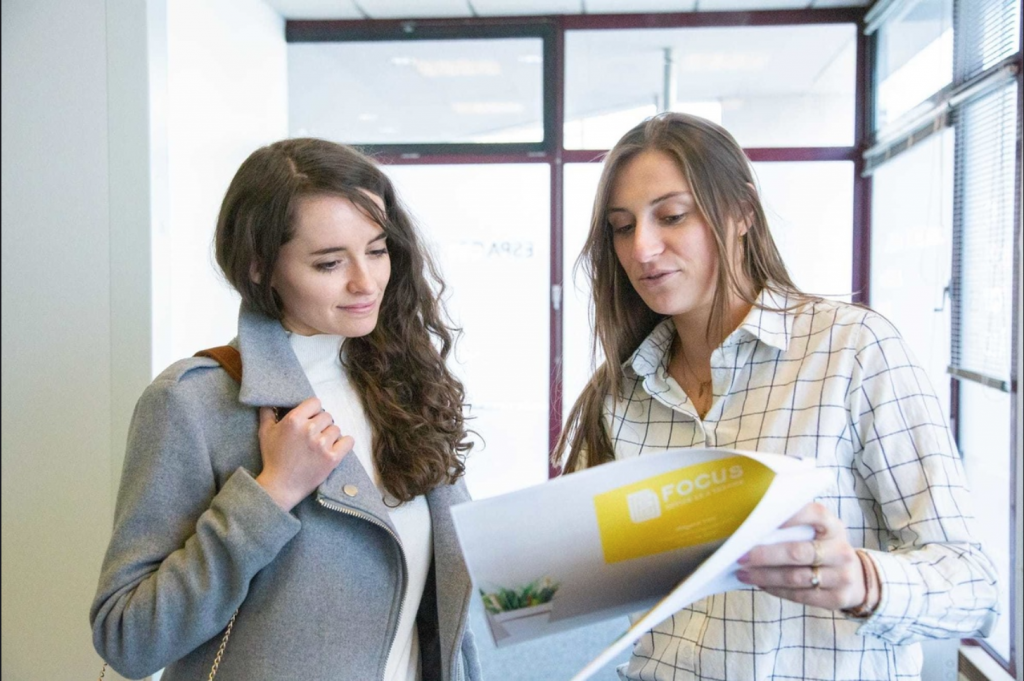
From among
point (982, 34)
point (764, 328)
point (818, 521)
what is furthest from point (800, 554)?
point (982, 34)

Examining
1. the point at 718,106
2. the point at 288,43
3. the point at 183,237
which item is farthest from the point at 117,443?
the point at 718,106

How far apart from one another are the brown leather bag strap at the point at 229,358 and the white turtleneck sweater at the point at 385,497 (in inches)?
3.9

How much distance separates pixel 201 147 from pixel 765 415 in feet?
10.3

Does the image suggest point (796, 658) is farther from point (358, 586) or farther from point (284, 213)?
point (284, 213)

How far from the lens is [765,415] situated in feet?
3.56

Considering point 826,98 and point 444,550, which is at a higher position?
point 826,98

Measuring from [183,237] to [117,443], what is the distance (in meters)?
1.05

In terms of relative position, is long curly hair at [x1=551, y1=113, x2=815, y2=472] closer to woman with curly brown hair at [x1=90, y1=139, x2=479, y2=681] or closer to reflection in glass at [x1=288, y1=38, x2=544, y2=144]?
woman with curly brown hair at [x1=90, y1=139, x2=479, y2=681]

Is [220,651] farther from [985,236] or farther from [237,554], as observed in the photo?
[985,236]

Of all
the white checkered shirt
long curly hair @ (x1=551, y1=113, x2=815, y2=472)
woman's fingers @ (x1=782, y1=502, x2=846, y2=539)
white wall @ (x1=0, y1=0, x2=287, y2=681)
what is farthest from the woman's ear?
white wall @ (x1=0, y1=0, x2=287, y2=681)

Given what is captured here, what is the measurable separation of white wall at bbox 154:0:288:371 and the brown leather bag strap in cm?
167

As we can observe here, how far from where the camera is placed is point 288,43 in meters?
4.96

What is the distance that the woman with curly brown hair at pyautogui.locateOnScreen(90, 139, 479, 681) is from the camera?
106 cm

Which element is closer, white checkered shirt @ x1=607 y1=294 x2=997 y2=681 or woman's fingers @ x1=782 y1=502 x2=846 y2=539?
woman's fingers @ x1=782 y1=502 x2=846 y2=539
